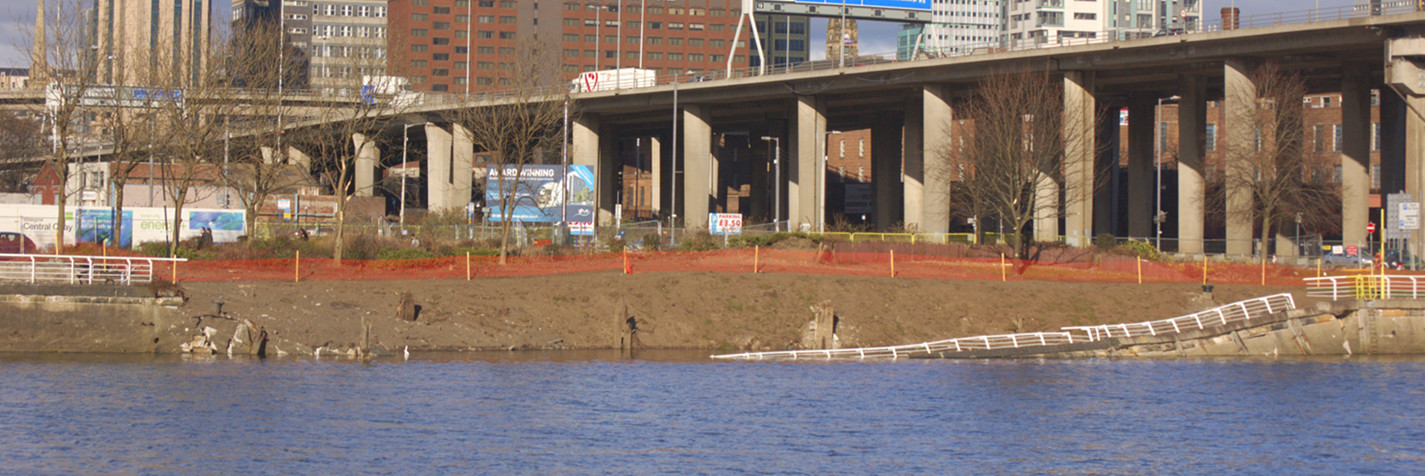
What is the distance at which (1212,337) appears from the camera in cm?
4650

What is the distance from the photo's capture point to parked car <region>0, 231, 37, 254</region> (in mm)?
61500

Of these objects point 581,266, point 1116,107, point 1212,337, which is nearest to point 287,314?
point 581,266

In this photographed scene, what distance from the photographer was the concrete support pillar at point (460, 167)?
10412 cm

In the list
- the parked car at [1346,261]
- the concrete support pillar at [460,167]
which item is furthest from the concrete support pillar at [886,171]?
the parked car at [1346,261]

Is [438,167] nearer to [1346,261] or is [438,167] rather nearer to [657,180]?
[657,180]

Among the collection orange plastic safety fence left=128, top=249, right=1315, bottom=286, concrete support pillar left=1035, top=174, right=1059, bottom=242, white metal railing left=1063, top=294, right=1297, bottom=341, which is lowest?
white metal railing left=1063, top=294, right=1297, bottom=341

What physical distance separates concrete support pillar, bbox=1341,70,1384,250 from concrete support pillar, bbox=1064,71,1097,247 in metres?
14.3

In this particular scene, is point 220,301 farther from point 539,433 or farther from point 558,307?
point 539,433

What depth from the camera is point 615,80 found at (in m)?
109

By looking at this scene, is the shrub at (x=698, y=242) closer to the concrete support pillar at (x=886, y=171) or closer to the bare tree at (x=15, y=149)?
the concrete support pillar at (x=886, y=171)

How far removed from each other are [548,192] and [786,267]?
23231mm

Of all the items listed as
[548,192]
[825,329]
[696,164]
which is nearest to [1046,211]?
[548,192]

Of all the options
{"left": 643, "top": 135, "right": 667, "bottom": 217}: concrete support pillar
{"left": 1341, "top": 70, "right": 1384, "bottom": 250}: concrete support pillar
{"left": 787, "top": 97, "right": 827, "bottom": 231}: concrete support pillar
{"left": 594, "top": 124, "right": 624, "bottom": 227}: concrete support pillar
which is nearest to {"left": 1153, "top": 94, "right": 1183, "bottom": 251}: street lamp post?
{"left": 1341, "top": 70, "right": 1384, "bottom": 250}: concrete support pillar

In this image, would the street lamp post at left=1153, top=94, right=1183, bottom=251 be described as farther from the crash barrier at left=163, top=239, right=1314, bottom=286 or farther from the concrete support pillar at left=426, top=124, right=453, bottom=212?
the concrete support pillar at left=426, top=124, right=453, bottom=212
